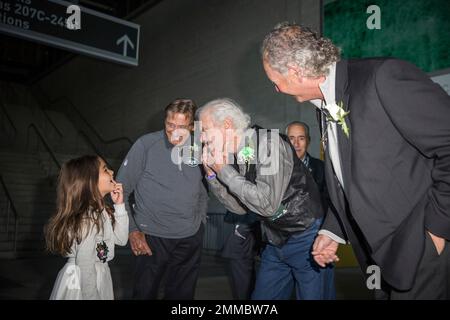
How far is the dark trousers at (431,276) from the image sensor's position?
144 centimetres

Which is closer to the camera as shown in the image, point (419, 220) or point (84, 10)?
point (419, 220)

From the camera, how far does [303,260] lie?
2275 millimetres

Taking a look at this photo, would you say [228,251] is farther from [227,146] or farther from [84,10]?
[84,10]

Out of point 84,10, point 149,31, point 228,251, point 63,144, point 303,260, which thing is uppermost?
point 149,31

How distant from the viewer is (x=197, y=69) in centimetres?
1012

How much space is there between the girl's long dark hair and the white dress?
0.19 ft

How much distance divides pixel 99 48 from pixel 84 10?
0.47 meters

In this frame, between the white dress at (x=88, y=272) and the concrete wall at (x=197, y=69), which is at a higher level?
the concrete wall at (x=197, y=69)

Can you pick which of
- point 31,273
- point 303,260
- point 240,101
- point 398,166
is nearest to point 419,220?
point 398,166

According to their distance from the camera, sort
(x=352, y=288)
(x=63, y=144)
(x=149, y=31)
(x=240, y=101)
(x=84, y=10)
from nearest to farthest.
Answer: (x=84, y=10)
(x=352, y=288)
(x=240, y=101)
(x=149, y=31)
(x=63, y=144)

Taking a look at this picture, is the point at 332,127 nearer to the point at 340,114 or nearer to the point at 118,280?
the point at 340,114

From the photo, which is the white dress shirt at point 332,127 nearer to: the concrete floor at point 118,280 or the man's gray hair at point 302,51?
the man's gray hair at point 302,51

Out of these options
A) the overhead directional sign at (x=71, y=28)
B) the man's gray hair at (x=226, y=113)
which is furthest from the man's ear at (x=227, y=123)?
the overhead directional sign at (x=71, y=28)

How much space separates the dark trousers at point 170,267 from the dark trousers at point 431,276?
1.78m
